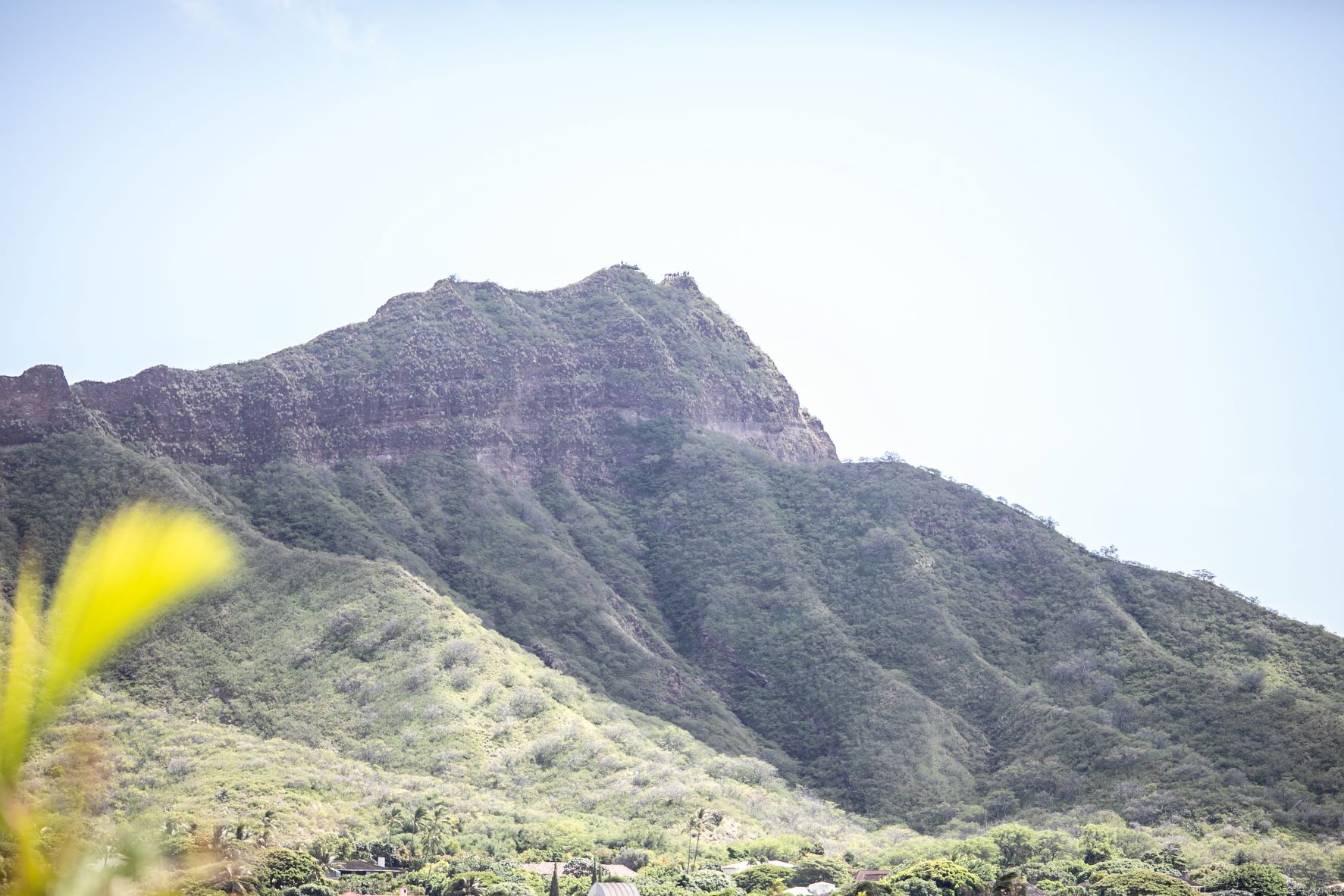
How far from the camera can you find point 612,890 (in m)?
51.9

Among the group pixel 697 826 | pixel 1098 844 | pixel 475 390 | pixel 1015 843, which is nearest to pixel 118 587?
pixel 697 826

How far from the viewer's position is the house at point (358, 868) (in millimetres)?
56875

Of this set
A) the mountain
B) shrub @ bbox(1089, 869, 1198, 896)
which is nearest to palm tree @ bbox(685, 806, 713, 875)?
the mountain

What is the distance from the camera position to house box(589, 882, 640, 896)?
5144 cm

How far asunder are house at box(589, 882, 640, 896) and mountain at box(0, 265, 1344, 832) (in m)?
18.4

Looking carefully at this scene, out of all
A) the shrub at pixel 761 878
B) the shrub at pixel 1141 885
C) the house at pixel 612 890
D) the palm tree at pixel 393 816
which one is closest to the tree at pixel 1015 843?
the shrub at pixel 1141 885

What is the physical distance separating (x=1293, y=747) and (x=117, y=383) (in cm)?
8070

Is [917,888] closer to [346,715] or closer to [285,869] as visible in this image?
[285,869]

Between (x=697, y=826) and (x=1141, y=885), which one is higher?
(x=1141, y=885)

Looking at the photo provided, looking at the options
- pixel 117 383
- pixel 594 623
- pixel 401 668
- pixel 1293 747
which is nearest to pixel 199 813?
pixel 401 668

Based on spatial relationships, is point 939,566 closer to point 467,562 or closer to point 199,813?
point 467,562

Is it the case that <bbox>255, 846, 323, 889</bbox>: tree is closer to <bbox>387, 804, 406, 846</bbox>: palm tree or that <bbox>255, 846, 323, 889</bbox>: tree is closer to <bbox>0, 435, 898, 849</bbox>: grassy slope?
<bbox>0, 435, 898, 849</bbox>: grassy slope

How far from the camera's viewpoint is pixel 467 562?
10438 cm

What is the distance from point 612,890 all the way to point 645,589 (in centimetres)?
5738
